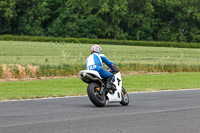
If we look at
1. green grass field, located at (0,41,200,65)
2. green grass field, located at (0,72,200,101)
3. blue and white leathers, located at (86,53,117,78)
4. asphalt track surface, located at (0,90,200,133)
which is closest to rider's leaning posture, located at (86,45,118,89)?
blue and white leathers, located at (86,53,117,78)

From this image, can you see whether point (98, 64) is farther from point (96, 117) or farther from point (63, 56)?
point (63, 56)

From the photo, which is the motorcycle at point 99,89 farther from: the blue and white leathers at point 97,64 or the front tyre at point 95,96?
the blue and white leathers at point 97,64

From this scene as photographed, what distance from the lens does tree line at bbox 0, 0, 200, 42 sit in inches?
3172

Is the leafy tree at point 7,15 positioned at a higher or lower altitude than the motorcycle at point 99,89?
higher

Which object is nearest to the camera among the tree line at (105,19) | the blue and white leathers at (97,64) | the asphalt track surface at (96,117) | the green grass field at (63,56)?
the asphalt track surface at (96,117)

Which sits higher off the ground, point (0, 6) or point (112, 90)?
point (0, 6)

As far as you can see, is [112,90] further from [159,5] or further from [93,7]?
[159,5]

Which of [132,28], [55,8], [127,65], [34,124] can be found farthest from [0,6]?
[34,124]

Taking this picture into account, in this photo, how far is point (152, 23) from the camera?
300 feet

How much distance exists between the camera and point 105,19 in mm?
87812

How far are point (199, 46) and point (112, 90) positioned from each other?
62.8 meters

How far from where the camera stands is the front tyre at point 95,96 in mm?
11797

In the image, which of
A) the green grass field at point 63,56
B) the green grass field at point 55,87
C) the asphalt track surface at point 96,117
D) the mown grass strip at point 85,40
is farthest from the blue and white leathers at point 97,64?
the mown grass strip at point 85,40

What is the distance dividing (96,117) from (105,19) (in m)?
78.5
